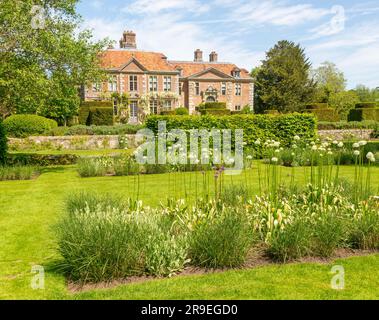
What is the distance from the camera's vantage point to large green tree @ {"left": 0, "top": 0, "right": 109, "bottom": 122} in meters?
13.2

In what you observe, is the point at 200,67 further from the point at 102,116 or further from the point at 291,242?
the point at 291,242

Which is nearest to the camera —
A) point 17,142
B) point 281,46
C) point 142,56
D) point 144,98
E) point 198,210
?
point 198,210

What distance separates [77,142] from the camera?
78.6ft

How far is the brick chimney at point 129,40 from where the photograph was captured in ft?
167

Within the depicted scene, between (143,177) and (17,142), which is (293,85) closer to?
(17,142)

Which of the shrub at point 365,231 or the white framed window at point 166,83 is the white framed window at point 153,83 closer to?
the white framed window at point 166,83

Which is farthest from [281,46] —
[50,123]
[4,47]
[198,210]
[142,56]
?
[198,210]

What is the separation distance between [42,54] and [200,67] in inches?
1717

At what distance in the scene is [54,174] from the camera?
1441 cm

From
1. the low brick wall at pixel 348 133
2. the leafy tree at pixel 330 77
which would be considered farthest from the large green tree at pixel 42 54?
the leafy tree at pixel 330 77

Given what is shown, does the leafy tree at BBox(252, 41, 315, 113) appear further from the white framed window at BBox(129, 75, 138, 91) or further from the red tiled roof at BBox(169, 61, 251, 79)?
the white framed window at BBox(129, 75, 138, 91)

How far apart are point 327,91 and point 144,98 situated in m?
22.9
